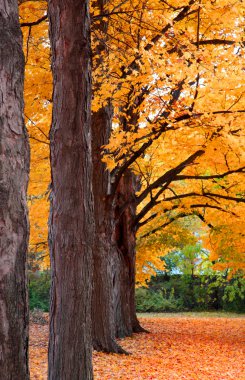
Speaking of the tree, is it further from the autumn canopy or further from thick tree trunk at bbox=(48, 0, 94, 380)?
thick tree trunk at bbox=(48, 0, 94, 380)

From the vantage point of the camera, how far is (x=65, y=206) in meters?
6.52

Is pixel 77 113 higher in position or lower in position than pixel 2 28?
higher

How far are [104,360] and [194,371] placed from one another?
1.62 meters

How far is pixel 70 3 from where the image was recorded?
6.71m

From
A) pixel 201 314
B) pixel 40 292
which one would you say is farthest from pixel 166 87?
pixel 201 314

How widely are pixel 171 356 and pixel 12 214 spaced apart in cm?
998

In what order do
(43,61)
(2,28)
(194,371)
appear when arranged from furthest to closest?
(43,61) < (194,371) < (2,28)

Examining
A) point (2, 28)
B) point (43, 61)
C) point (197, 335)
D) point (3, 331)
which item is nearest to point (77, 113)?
point (2, 28)

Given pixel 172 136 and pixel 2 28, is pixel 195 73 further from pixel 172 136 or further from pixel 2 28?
pixel 2 28

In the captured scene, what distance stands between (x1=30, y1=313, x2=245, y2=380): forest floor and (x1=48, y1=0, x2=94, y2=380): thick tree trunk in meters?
2.26

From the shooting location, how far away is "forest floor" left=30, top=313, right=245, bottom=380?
983 cm

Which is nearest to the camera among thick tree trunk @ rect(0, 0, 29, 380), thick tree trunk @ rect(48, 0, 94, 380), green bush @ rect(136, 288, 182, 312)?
thick tree trunk @ rect(0, 0, 29, 380)

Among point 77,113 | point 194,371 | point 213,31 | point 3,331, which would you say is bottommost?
point 194,371

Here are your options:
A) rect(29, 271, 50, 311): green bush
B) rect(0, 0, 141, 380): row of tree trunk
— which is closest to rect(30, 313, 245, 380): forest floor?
rect(0, 0, 141, 380): row of tree trunk
